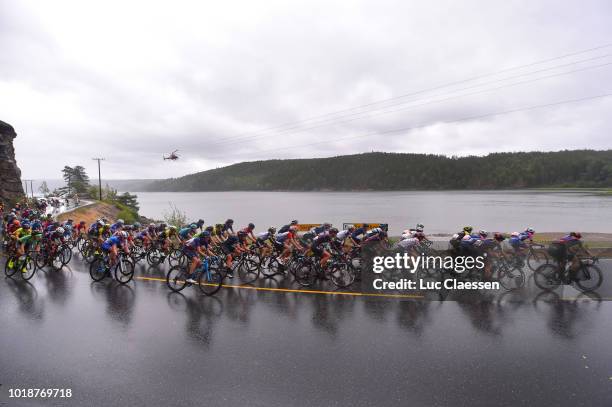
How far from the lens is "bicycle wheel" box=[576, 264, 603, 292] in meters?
8.98

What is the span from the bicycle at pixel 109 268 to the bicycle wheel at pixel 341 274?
5.85 meters

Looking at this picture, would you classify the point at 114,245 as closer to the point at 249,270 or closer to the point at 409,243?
the point at 249,270

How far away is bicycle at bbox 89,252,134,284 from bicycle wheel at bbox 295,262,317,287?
4.85m

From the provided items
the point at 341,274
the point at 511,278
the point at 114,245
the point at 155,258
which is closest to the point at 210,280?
the point at 114,245

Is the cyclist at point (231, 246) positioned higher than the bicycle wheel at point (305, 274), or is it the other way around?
A: the cyclist at point (231, 246)

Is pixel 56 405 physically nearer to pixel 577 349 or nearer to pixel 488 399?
pixel 488 399

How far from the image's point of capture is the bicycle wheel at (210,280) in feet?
30.7

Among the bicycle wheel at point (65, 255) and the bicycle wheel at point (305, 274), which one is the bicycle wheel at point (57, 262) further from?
the bicycle wheel at point (305, 274)

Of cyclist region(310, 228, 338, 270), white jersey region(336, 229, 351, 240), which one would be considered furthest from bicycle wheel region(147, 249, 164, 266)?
white jersey region(336, 229, 351, 240)

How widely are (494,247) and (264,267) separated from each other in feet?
22.2

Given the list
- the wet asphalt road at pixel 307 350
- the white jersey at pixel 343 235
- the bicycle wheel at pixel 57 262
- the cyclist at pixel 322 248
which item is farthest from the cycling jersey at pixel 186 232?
the bicycle wheel at pixel 57 262

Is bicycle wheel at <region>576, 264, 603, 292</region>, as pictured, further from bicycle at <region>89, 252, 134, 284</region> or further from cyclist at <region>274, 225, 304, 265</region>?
bicycle at <region>89, 252, 134, 284</region>

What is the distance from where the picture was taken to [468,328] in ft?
22.5

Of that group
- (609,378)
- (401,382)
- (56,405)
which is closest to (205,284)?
(56,405)
